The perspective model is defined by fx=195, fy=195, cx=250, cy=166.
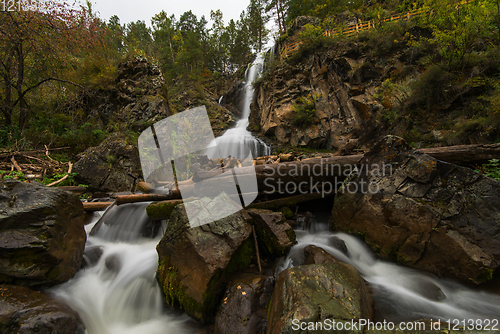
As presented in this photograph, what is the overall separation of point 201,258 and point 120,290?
5.94 feet

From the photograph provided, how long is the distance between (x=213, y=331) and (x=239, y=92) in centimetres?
2426

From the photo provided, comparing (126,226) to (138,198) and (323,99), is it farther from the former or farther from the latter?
(323,99)

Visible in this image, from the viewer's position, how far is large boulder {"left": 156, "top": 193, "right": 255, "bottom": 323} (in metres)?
2.80

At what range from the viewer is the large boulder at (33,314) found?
207 centimetres

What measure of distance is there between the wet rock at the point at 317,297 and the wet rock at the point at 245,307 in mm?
388

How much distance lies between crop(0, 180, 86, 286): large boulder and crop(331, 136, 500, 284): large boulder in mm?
5351

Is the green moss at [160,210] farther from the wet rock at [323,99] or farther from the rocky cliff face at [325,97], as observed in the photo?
the wet rock at [323,99]

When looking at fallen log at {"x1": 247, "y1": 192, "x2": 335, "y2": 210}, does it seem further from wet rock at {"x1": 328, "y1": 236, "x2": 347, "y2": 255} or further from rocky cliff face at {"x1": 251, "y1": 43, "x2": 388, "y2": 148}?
rocky cliff face at {"x1": 251, "y1": 43, "x2": 388, "y2": 148}

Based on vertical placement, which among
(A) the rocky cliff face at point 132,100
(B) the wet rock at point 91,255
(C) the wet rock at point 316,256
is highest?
(A) the rocky cliff face at point 132,100

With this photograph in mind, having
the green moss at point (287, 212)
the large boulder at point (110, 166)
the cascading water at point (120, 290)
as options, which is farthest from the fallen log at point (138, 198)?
the large boulder at point (110, 166)

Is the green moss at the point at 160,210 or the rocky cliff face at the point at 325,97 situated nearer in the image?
the green moss at the point at 160,210

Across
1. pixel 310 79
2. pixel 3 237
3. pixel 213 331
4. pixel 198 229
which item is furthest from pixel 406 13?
pixel 3 237

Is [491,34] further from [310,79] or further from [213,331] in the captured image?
[213,331]

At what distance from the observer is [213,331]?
2633 mm
